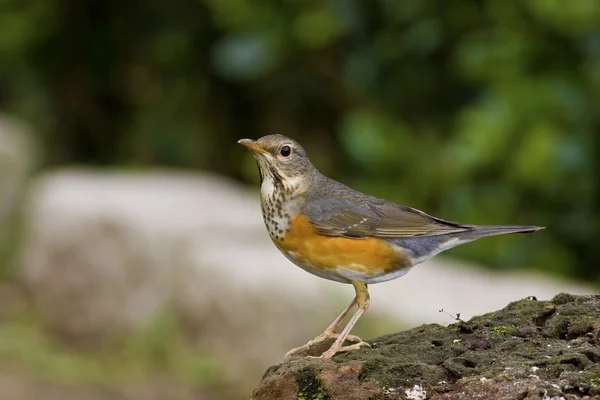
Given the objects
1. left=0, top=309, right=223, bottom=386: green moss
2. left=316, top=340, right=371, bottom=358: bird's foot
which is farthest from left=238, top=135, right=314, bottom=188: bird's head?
left=0, top=309, right=223, bottom=386: green moss

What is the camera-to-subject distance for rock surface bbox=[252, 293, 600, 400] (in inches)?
136

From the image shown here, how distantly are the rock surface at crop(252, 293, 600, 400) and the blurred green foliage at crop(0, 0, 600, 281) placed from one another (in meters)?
4.44

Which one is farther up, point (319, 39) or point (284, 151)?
point (319, 39)

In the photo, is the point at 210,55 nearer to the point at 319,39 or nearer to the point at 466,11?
the point at 319,39

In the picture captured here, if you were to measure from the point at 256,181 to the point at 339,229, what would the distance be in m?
8.00

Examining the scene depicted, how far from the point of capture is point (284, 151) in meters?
4.93

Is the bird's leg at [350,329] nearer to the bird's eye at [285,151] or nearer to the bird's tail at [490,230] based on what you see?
the bird's tail at [490,230]

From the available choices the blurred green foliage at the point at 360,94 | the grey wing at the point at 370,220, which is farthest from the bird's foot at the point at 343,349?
the blurred green foliage at the point at 360,94

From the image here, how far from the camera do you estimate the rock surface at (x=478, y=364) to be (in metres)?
3.45

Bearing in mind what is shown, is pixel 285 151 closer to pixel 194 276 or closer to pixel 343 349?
pixel 343 349

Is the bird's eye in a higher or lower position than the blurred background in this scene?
lower

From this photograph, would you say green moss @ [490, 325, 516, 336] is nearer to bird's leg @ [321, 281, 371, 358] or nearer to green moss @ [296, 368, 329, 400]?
bird's leg @ [321, 281, 371, 358]

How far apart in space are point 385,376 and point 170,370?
5903mm

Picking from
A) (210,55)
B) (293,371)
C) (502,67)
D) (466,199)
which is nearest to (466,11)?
(502,67)
